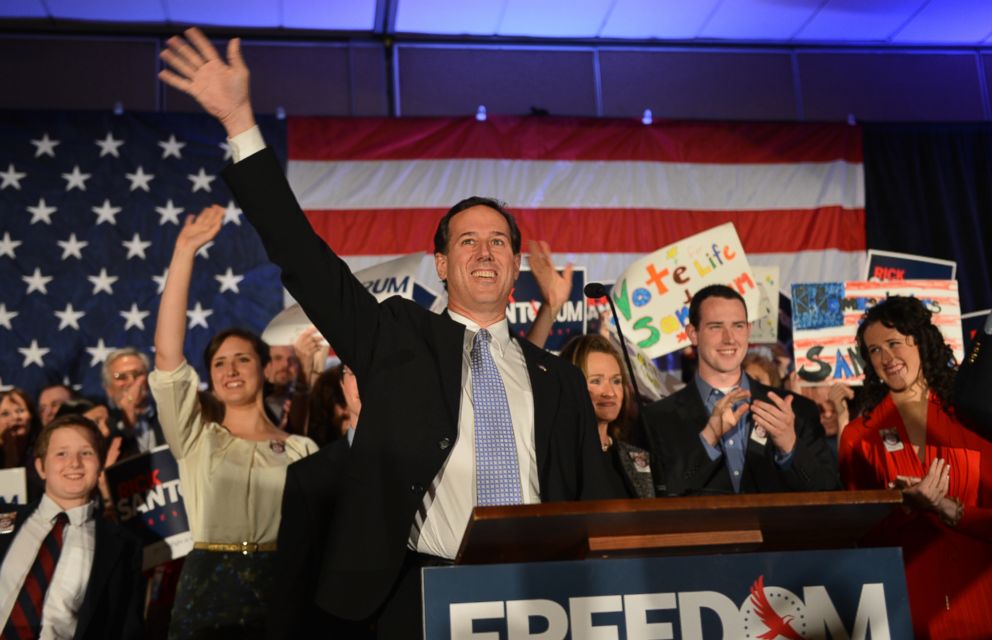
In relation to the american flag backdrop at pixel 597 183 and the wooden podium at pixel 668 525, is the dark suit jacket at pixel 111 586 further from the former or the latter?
the american flag backdrop at pixel 597 183

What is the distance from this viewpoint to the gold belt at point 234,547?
3377 mm

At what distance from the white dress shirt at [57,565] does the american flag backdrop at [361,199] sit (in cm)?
210

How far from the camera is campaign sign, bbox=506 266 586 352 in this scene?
519cm

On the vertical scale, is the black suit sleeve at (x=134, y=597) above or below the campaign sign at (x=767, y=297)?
below

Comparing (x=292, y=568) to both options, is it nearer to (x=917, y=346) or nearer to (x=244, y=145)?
(x=244, y=145)

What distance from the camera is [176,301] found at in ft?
10.9

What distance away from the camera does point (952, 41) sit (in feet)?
23.5

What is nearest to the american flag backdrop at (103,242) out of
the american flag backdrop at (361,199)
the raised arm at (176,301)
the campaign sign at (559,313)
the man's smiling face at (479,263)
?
the american flag backdrop at (361,199)

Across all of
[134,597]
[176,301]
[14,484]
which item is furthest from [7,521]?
[176,301]

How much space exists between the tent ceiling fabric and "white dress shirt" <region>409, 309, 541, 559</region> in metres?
4.36

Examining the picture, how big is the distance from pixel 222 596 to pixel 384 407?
1352 mm

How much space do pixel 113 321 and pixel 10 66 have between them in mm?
1796

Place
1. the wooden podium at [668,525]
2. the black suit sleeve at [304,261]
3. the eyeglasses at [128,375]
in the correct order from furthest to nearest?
the eyeglasses at [128,375] < the black suit sleeve at [304,261] < the wooden podium at [668,525]

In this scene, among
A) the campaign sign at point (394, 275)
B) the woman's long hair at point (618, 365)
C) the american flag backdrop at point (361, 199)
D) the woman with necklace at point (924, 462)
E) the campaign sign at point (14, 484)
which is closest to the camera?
Result: the woman with necklace at point (924, 462)
